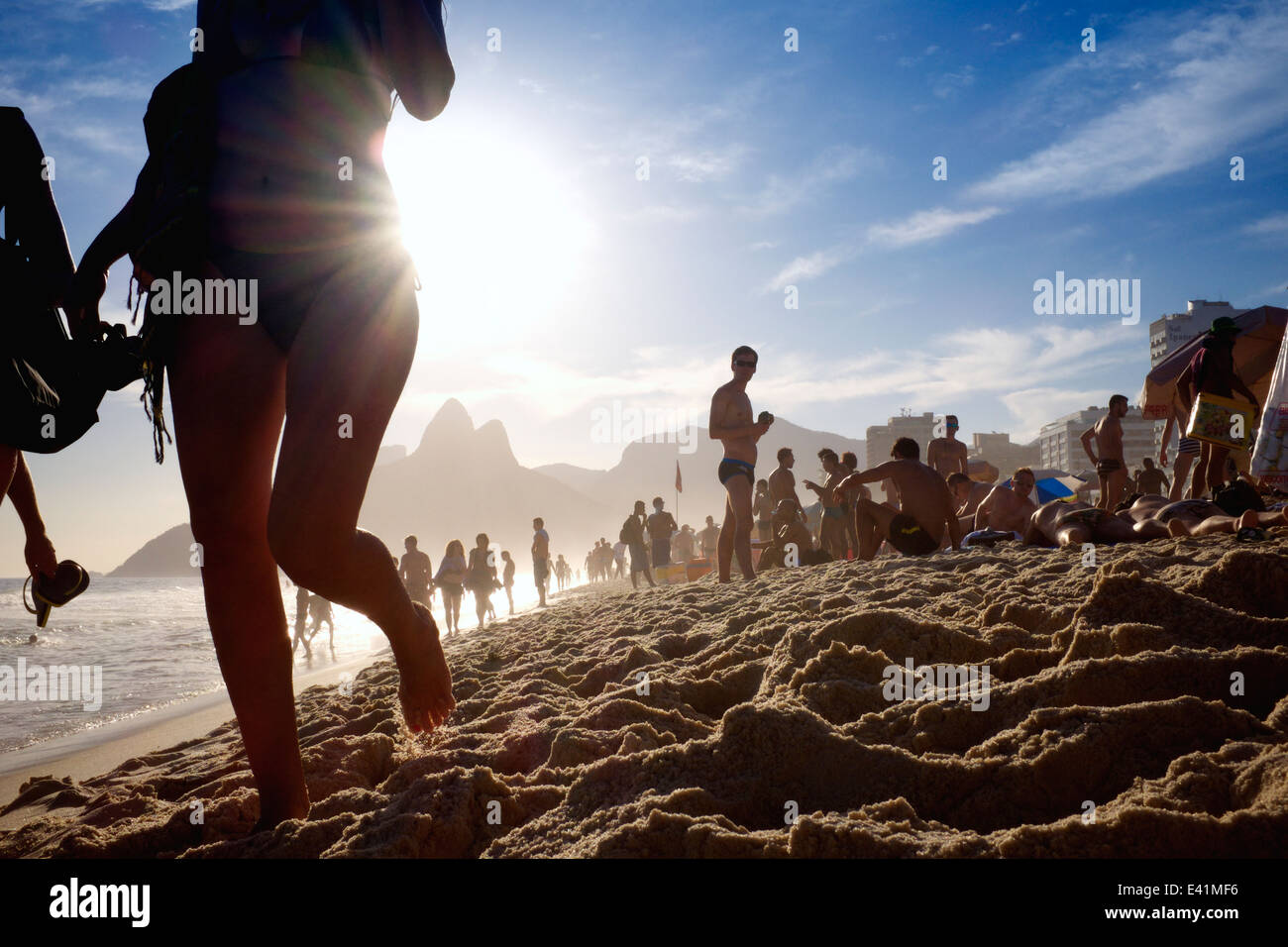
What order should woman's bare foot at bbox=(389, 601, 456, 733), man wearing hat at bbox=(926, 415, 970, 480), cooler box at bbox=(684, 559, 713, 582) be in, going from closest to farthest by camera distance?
woman's bare foot at bbox=(389, 601, 456, 733) < man wearing hat at bbox=(926, 415, 970, 480) < cooler box at bbox=(684, 559, 713, 582)

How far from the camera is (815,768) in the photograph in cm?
144

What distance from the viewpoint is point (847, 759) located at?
4.76ft

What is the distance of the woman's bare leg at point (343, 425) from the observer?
1.38 metres

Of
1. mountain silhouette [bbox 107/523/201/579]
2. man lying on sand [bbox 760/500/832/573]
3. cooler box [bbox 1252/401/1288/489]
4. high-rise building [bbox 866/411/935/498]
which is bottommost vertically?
mountain silhouette [bbox 107/523/201/579]

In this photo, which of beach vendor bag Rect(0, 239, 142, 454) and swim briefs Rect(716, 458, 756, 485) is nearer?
beach vendor bag Rect(0, 239, 142, 454)

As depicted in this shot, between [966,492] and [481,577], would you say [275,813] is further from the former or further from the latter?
[481,577]

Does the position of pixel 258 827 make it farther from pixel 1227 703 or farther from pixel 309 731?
pixel 1227 703

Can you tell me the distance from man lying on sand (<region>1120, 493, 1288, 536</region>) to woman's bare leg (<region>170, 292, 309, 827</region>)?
484 centimetres

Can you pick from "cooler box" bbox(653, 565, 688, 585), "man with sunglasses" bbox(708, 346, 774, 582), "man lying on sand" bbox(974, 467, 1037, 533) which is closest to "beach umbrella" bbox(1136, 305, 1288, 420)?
"man lying on sand" bbox(974, 467, 1037, 533)

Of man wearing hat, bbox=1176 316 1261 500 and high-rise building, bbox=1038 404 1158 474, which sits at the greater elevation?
high-rise building, bbox=1038 404 1158 474

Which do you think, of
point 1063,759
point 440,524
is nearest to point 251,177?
point 1063,759

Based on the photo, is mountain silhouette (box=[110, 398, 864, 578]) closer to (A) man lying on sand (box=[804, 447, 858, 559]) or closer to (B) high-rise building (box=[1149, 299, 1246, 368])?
(B) high-rise building (box=[1149, 299, 1246, 368])

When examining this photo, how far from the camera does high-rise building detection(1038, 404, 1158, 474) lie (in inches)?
3674
